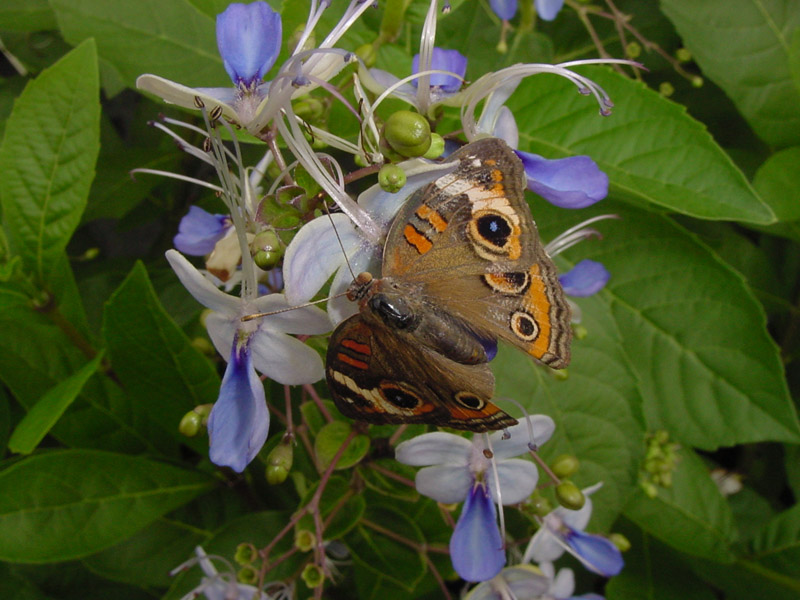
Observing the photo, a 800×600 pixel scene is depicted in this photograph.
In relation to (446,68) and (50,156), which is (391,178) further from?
(50,156)

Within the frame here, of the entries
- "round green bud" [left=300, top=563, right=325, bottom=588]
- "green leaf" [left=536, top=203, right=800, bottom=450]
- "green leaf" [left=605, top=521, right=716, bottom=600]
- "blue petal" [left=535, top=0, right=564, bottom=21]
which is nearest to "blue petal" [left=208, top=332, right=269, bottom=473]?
"round green bud" [left=300, top=563, right=325, bottom=588]

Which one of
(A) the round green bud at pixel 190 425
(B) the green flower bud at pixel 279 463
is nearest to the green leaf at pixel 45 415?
(A) the round green bud at pixel 190 425

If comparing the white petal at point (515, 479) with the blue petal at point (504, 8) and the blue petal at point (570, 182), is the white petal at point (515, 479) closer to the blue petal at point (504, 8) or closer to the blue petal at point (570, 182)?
the blue petal at point (570, 182)

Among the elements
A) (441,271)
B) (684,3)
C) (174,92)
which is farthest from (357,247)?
(684,3)

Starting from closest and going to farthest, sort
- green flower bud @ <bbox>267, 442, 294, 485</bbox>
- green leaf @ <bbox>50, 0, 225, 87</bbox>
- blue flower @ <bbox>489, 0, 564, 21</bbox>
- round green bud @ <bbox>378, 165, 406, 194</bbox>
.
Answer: round green bud @ <bbox>378, 165, 406, 194</bbox>, green flower bud @ <bbox>267, 442, 294, 485</bbox>, green leaf @ <bbox>50, 0, 225, 87</bbox>, blue flower @ <bbox>489, 0, 564, 21</bbox>

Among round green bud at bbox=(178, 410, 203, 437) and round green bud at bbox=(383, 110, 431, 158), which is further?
round green bud at bbox=(178, 410, 203, 437)

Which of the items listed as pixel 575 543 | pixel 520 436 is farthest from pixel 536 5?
pixel 575 543

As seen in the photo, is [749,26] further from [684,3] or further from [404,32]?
[404,32]

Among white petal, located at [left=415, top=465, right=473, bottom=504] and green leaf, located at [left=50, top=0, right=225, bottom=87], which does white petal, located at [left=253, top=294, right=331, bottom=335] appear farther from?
green leaf, located at [left=50, top=0, right=225, bottom=87]
